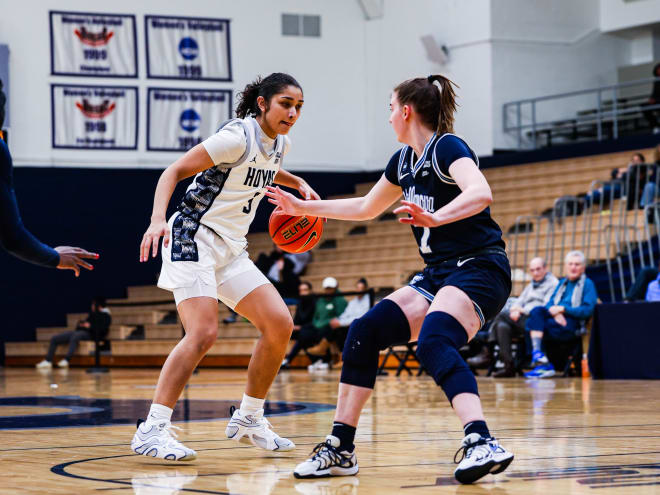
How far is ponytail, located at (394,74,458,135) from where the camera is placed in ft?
13.8

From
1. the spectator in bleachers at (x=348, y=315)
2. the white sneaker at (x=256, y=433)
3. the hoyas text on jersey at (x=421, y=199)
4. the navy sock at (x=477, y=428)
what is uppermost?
the hoyas text on jersey at (x=421, y=199)

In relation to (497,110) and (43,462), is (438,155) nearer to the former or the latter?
(43,462)

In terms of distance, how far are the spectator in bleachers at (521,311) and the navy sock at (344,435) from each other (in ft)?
27.8

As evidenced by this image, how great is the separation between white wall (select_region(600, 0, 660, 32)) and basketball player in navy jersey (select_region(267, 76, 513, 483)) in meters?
16.9

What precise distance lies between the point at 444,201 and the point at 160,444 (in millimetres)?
1563

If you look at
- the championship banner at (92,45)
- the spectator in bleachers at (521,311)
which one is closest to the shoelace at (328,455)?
the spectator in bleachers at (521,311)

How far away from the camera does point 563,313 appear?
11.8 meters

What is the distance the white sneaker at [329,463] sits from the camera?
3908 millimetres

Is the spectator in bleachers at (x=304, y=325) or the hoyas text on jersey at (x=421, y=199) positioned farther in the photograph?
the spectator in bleachers at (x=304, y=325)

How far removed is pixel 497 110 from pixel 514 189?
2.17 m

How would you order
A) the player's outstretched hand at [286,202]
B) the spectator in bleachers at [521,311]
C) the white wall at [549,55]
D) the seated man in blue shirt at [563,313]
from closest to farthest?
the player's outstretched hand at [286,202] < the seated man in blue shirt at [563,313] < the spectator in bleachers at [521,311] < the white wall at [549,55]

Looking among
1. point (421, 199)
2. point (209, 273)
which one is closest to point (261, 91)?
point (209, 273)

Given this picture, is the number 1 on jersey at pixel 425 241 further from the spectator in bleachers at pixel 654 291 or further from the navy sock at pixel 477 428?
the spectator in bleachers at pixel 654 291

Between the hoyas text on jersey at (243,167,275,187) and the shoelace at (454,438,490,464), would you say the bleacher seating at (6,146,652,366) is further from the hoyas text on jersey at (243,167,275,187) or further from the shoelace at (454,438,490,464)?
the shoelace at (454,438,490,464)
